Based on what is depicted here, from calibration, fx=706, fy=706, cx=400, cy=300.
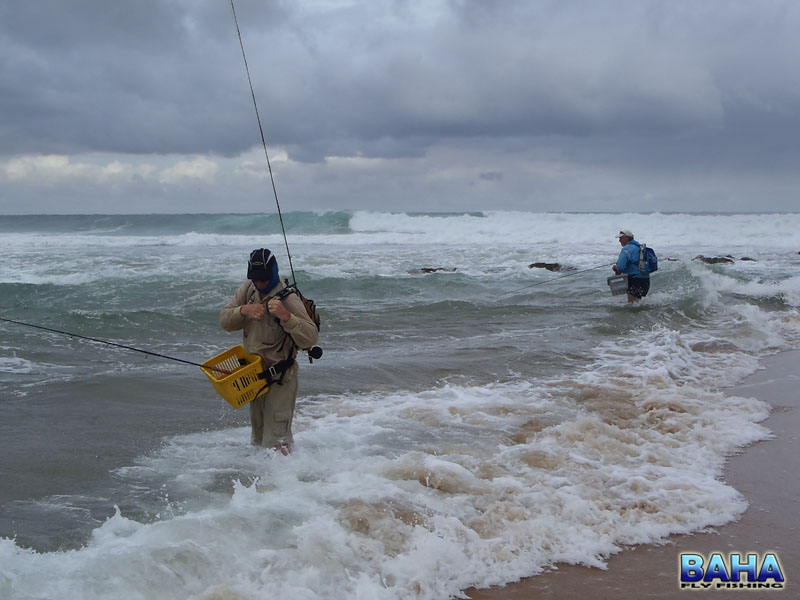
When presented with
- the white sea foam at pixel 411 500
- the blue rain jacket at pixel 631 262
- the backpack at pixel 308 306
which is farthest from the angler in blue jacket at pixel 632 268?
the backpack at pixel 308 306

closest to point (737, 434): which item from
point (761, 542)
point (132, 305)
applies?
point (761, 542)

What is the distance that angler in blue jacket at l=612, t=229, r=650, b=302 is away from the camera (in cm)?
1483

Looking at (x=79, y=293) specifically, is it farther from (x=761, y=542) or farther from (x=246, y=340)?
(x=761, y=542)

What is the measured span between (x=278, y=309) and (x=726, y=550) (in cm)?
311

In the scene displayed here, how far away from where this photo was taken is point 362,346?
11.0m

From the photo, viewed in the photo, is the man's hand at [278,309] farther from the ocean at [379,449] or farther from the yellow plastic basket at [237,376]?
the ocean at [379,449]

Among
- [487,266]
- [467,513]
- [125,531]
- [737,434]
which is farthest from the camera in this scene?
[487,266]

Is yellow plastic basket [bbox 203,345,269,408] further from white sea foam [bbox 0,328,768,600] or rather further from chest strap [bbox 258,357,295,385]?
white sea foam [bbox 0,328,768,600]

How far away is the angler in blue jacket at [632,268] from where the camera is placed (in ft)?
48.6

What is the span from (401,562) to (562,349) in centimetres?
716

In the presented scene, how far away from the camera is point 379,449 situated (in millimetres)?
5742

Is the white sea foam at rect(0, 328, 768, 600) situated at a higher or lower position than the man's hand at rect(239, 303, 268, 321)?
lower

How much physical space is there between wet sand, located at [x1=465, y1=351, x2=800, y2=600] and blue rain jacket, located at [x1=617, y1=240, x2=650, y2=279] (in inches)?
369

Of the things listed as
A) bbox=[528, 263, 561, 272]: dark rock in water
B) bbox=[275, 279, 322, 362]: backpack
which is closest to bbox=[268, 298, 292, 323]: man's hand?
bbox=[275, 279, 322, 362]: backpack
